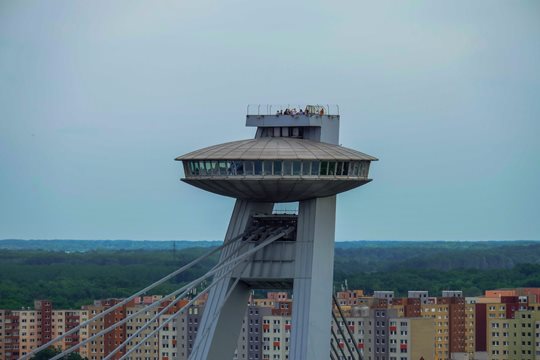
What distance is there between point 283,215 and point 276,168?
2.90m

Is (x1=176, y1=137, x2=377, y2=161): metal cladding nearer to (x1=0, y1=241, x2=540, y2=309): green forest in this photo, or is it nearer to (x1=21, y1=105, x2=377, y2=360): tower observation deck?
(x1=21, y1=105, x2=377, y2=360): tower observation deck

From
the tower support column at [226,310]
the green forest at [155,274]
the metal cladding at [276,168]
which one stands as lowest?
the tower support column at [226,310]

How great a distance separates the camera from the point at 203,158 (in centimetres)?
5603

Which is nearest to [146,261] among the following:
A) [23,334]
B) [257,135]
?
[23,334]

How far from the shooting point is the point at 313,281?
56875 mm

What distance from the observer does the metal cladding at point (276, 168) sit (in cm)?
5562

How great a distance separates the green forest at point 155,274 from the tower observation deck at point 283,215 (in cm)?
7544

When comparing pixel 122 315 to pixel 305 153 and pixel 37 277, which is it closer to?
pixel 37 277

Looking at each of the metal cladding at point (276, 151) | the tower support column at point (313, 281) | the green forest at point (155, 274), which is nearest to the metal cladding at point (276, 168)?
the metal cladding at point (276, 151)

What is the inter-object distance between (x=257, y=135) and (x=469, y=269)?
421 ft

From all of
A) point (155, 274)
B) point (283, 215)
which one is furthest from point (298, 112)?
point (155, 274)

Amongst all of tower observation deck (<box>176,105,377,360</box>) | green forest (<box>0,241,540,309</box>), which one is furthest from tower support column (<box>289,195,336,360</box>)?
green forest (<box>0,241,540,309</box>)

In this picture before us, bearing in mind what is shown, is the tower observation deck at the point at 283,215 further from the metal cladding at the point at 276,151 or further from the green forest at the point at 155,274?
the green forest at the point at 155,274

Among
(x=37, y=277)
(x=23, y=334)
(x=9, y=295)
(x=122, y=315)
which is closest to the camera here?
(x=122, y=315)
